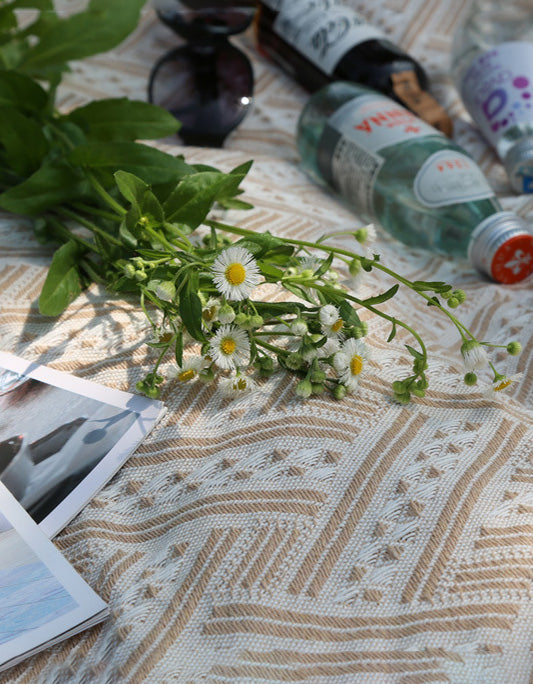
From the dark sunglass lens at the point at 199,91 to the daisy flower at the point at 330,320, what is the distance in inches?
20.5

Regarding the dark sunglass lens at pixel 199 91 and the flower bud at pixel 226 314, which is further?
the dark sunglass lens at pixel 199 91

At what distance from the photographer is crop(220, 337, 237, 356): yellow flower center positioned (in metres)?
0.44

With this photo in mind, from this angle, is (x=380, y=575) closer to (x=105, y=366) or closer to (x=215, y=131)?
(x=105, y=366)

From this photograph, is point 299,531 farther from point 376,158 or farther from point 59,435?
point 376,158

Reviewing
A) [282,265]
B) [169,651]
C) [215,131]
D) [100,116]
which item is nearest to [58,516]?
[169,651]

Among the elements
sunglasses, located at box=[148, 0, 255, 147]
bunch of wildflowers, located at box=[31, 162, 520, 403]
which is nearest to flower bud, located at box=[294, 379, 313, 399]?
bunch of wildflowers, located at box=[31, 162, 520, 403]

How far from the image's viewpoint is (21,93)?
25.7 inches

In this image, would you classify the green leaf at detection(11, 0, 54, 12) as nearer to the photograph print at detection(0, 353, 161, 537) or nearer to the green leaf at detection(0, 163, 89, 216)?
the green leaf at detection(0, 163, 89, 216)

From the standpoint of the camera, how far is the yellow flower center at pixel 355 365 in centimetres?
46

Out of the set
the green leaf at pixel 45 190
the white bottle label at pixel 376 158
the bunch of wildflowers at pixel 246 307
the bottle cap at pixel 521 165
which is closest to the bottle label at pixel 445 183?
the white bottle label at pixel 376 158

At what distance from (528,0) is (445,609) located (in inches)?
36.4

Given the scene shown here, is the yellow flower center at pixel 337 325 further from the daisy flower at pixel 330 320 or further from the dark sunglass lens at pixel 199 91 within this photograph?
the dark sunglass lens at pixel 199 91

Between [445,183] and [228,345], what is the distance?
363 mm

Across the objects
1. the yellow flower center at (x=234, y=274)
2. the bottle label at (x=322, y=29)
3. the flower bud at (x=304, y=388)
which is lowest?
the flower bud at (x=304, y=388)
